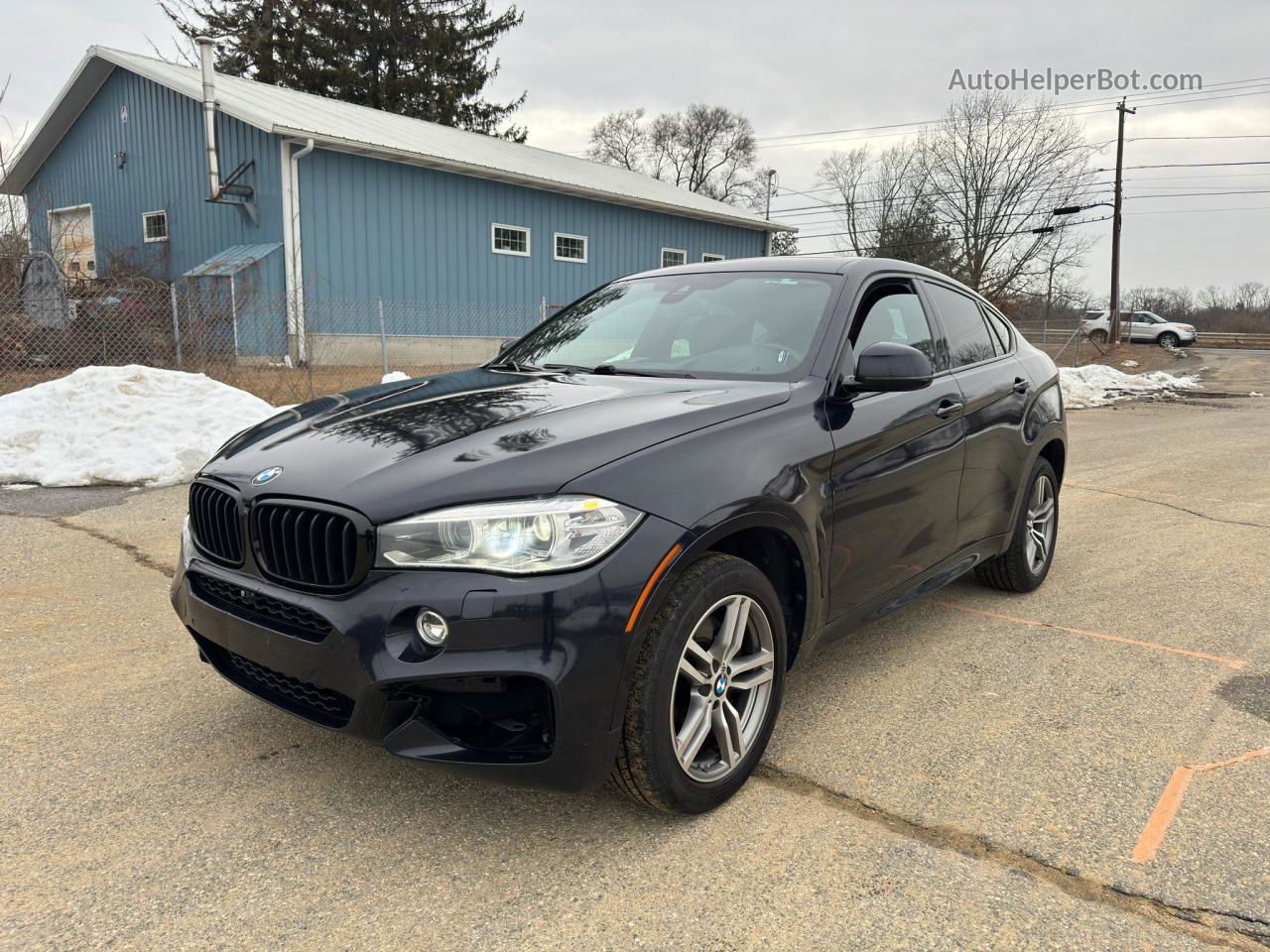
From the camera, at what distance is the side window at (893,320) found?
135 inches

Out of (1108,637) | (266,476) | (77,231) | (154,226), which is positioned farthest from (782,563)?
(77,231)

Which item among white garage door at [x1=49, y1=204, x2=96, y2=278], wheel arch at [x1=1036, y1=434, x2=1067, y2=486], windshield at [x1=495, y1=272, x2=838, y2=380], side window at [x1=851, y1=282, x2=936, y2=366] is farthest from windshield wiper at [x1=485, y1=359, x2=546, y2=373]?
white garage door at [x1=49, y1=204, x2=96, y2=278]

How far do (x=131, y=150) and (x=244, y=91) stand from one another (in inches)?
119

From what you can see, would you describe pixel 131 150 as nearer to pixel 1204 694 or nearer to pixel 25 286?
pixel 25 286

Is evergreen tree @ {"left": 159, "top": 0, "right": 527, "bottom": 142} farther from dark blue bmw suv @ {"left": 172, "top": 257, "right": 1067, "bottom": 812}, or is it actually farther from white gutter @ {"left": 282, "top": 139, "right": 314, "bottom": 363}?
dark blue bmw suv @ {"left": 172, "top": 257, "right": 1067, "bottom": 812}

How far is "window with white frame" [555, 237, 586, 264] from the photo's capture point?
72.4 ft

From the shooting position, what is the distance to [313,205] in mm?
17469

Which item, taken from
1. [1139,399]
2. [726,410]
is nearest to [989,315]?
[726,410]

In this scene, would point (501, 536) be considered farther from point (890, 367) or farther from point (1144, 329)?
point (1144, 329)

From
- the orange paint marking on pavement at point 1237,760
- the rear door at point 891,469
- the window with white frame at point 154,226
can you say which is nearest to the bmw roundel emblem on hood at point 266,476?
the rear door at point 891,469

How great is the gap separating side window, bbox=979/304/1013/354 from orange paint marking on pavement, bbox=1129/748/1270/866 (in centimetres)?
219

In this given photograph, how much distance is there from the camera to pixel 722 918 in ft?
6.97

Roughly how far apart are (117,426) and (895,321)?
6963mm

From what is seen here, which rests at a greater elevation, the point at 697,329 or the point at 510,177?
the point at 510,177
